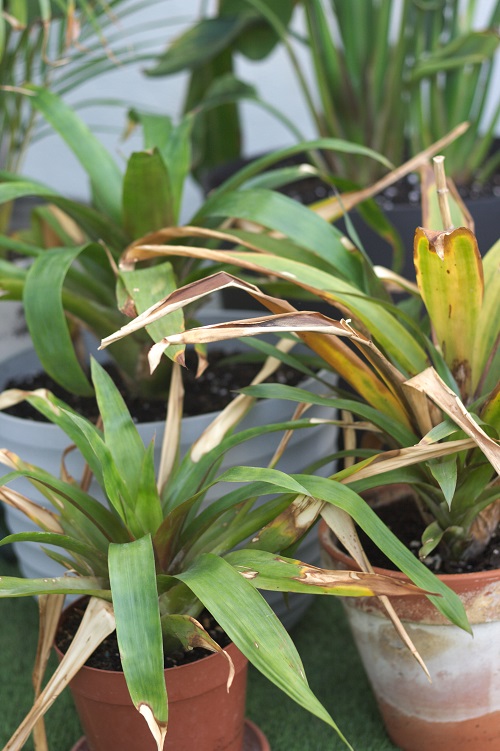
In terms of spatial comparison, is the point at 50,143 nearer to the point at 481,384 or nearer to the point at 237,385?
the point at 237,385

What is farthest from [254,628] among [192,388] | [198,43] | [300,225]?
[198,43]

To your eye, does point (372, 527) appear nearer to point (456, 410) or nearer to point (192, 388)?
point (456, 410)

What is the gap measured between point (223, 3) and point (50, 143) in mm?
576

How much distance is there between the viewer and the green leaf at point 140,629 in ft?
1.98

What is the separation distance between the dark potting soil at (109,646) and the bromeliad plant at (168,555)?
0.05ft

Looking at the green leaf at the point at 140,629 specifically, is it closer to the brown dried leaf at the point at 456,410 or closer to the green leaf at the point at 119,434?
the green leaf at the point at 119,434

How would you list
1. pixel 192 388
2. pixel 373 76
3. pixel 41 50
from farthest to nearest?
pixel 373 76
pixel 41 50
pixel 192 388

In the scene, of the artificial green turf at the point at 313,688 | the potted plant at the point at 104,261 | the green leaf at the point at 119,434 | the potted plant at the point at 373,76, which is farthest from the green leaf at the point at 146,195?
the artificial green turf at the point at 313,688

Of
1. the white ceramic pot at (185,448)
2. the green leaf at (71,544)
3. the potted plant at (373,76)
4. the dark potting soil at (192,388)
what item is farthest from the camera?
the potted plant at (373,76)

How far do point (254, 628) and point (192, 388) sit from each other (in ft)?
1.74

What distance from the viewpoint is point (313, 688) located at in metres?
0.99

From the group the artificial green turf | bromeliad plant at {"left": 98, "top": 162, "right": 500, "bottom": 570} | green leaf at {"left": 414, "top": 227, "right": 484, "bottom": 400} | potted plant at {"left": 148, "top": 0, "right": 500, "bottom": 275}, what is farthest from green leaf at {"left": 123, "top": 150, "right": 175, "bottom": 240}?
the artificial green turf

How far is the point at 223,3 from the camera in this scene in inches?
59.4

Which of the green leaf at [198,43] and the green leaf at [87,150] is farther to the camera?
the green leaf at [198,43]
